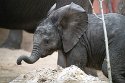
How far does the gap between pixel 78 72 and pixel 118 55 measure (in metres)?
1.03

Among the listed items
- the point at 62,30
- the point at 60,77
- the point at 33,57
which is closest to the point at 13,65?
the point at 62,30

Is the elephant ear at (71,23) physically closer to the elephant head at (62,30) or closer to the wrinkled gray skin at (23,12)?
the elephant head at (62,30)

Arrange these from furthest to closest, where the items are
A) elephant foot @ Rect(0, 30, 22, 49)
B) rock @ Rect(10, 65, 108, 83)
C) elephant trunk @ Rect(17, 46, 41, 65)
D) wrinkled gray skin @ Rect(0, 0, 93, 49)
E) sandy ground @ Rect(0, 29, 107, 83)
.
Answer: elephant foot @ Rect(0, 30, 22, 49) → wrinkled gray skin @ Rect(0, 0, 93, 49) → sandy ground @ Rect(0, 29, 107, 83) → elephant trunk @ Rect(17, 46, 41, 65) → rock @ Rect(10, 65, 108, 83)

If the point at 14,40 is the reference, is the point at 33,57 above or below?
below

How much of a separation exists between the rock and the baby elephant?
0.73 metres

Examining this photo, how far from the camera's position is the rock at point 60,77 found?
174 inches

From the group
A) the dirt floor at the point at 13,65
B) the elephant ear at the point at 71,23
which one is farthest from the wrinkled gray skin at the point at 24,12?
the elephant ear at the point at 71,23

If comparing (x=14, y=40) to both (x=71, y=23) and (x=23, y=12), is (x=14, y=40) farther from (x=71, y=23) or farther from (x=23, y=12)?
(x=71, y=23)

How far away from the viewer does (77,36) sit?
222 inches

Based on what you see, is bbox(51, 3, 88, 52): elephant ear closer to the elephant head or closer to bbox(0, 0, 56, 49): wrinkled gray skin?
the elephant head

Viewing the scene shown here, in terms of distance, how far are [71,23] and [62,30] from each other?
0.13 m

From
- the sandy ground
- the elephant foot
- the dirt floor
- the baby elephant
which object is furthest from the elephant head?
the elephant foot

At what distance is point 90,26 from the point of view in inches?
225

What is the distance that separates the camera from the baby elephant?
218 inches
